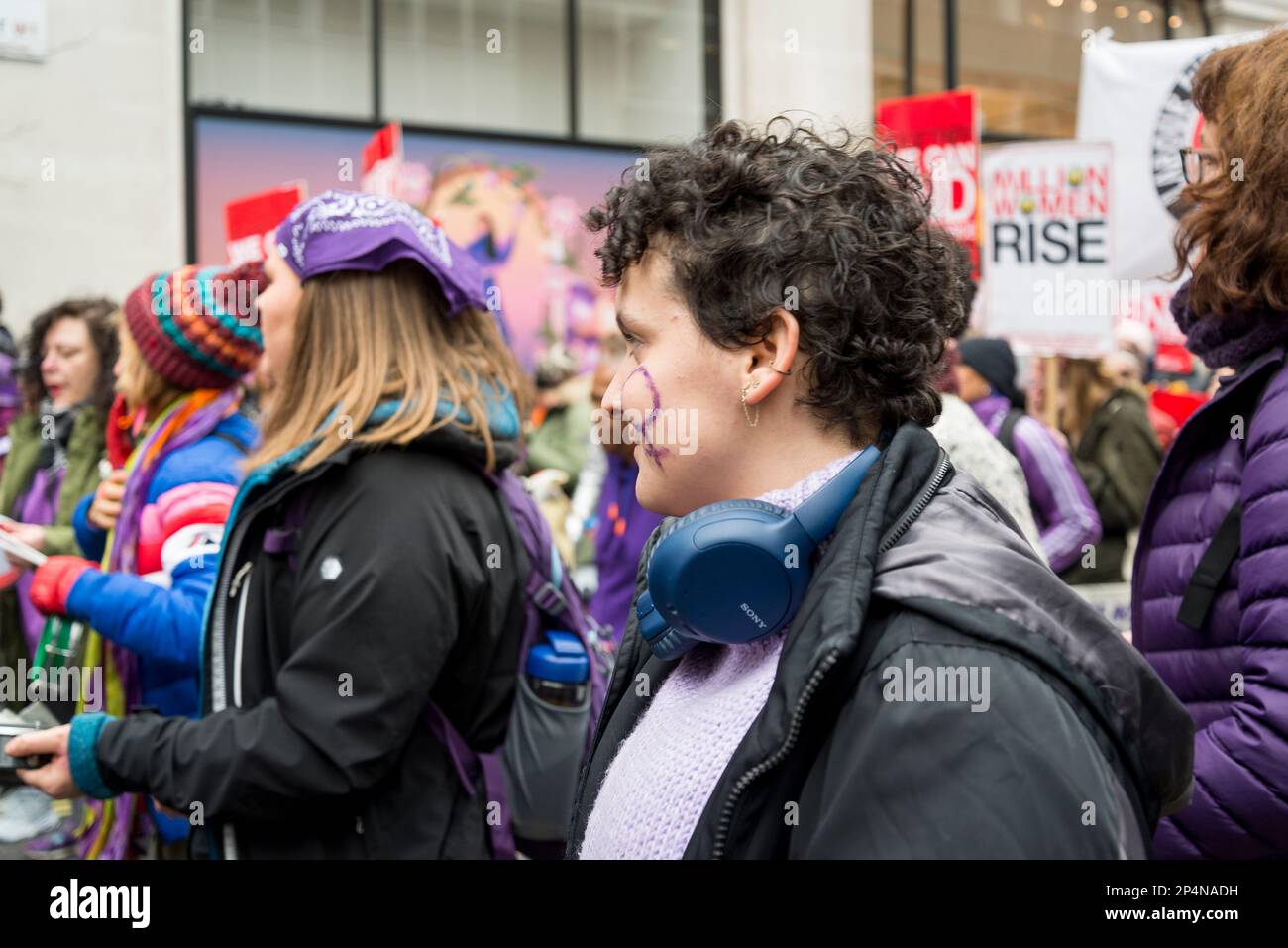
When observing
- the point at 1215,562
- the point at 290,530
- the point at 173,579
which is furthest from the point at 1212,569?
the point at 173,579

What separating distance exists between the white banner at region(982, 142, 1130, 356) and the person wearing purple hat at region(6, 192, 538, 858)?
196 inches

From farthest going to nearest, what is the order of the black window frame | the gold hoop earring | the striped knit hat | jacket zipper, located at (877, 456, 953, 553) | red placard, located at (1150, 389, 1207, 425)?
1. the black window frame
2. red placard, located at (1150, 389, 1207, 425)
3. the striped knit hat
4. the gold hoop earring
5. jacket zipper, located at (877, 456, 953, 553)

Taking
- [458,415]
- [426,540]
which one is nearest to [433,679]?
A: [426,540]

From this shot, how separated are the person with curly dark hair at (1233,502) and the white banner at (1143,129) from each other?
4987mm

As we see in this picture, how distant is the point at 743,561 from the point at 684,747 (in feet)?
0.81

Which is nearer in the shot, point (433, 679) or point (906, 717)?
point (906, 717)

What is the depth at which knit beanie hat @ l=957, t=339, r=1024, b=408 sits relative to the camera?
5988 mm

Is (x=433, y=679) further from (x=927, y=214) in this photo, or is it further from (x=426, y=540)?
(x=927, y=214)

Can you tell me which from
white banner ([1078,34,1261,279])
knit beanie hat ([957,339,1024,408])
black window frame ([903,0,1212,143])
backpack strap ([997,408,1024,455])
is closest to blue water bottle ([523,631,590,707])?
backpack strap ([997,408,1024,455])

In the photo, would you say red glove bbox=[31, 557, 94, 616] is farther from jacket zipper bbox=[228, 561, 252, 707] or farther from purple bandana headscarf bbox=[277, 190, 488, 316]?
purple bandana headscarf bbox=[277, 190, 488, 316]

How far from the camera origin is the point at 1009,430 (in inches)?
212

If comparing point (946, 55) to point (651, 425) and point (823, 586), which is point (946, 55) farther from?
point (823, 586)

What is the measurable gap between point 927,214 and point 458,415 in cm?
122

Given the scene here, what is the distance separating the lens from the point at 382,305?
2807mm
